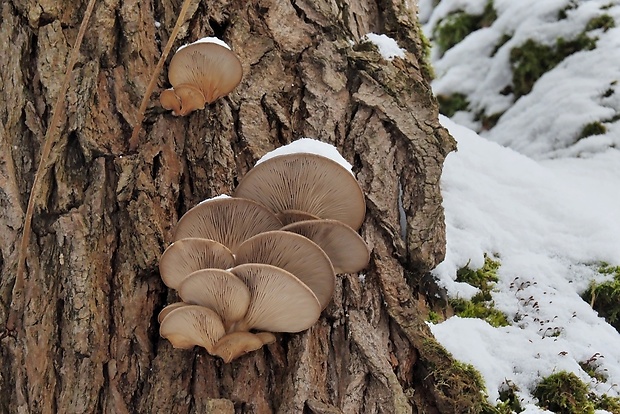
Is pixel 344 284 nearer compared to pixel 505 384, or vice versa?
pixel 344 284

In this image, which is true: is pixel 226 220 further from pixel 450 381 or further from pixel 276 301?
pixel 450 381

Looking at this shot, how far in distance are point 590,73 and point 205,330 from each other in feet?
17.4

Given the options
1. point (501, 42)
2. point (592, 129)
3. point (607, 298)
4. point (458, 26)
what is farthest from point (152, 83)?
point (458, 26)

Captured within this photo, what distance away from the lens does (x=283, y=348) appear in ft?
6.81

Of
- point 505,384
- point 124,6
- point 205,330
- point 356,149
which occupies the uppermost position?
point 124,6

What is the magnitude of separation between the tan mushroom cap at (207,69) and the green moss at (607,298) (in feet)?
7.72

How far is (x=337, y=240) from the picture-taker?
199cm

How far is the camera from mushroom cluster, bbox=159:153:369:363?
1.79 meters

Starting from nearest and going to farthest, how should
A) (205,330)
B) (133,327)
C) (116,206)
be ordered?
1. (205,330)
2. (133,327)
3. (116,206)

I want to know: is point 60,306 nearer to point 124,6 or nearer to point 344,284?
point 344,284

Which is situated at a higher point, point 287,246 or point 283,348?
point 287,246

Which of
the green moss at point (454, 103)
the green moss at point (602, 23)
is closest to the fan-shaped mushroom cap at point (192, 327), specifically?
the green moss at point (454, 103)

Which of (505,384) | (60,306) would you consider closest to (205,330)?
(60,306)

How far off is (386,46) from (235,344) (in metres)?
2.03
